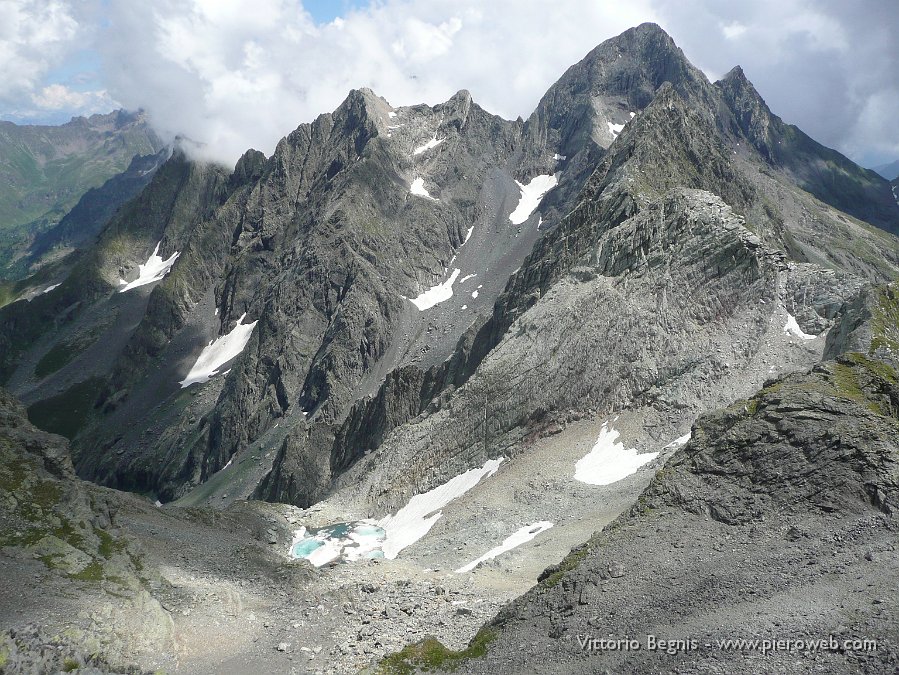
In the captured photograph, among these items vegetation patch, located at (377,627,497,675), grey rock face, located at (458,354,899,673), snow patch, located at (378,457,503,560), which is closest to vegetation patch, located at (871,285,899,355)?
grey rock face, located at (458,354,899,673)

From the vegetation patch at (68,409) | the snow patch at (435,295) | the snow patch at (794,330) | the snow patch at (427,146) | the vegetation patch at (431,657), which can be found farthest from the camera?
the snow patch at (427,146)

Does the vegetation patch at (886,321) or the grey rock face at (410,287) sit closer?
the vegetation patch at (886,321)

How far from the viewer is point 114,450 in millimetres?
139500

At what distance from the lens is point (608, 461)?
55125 millimetres

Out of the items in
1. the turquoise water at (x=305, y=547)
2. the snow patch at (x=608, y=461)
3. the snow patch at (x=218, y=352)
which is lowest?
the turquoise water at (x=305, y=547)

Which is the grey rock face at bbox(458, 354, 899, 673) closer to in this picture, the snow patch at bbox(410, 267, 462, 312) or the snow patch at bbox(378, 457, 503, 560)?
the snow patch at bbox(378, 457, 503, 560)

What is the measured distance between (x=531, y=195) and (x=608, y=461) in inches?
5500

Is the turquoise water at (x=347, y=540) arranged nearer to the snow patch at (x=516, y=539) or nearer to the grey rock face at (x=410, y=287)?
the grey rock face at (x=410, y=287)

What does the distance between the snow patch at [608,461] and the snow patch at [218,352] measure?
115 meters

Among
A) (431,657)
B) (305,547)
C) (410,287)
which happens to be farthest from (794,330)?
(410,287)

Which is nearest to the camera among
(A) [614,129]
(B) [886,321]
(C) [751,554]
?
(C) [751,554]

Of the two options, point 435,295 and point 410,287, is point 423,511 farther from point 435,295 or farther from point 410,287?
point 435,295

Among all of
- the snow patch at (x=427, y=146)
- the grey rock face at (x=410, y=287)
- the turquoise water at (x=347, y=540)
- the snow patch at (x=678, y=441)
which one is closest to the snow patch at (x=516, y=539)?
the snow patch at (x=678, y=441)

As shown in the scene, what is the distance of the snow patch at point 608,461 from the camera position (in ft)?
173
